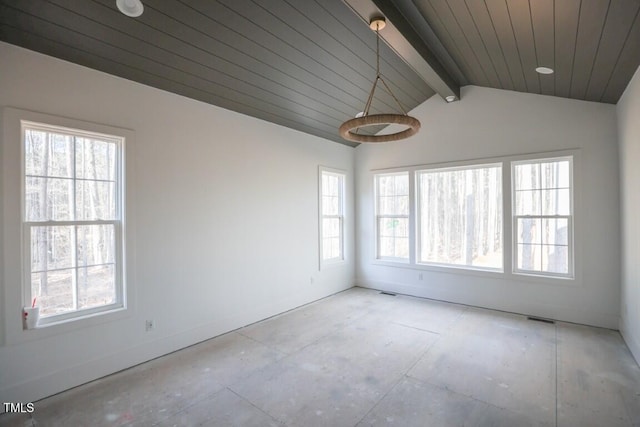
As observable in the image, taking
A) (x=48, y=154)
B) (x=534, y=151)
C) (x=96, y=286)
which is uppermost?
(x=534, y=151)

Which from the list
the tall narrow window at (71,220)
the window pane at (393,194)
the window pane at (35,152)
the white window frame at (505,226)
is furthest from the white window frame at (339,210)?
the window pane at (35,152)

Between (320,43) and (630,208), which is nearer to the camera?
(320,43)

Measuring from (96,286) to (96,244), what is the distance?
0.39 m

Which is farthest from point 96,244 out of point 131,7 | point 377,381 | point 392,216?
point 392,216

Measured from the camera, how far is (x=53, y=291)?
2.73 metres

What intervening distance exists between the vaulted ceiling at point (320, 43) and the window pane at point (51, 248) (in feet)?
4.86

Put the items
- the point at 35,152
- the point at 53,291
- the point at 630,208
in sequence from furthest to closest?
the point at 630,208
the point at 53,291
the point at 35,152

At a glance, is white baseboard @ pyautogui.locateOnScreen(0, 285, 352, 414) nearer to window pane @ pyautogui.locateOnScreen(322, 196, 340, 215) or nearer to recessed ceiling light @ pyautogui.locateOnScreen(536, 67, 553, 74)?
window pane @ pyautogui.locateOnScreen(322, 196, 340, 215)

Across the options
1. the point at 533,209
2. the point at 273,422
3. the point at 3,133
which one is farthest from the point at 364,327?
the point at 3,133

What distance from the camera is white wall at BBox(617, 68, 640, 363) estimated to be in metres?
3.10

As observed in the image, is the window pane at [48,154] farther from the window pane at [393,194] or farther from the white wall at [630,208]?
the white wall at [630,208]

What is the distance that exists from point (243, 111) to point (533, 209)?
167 inches

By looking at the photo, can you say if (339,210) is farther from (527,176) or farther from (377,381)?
(377,381)

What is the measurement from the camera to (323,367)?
10.0 ft
